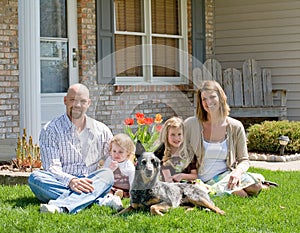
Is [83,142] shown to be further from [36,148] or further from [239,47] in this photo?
[239,47]

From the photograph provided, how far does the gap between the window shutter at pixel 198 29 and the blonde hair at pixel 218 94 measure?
543 centimetres

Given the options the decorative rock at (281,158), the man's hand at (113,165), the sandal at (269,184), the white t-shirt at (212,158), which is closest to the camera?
the man's hand at (113,165)

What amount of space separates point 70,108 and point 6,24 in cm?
362

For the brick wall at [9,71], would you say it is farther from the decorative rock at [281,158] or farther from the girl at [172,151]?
the girl at [172,151]

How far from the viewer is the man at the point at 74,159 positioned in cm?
484

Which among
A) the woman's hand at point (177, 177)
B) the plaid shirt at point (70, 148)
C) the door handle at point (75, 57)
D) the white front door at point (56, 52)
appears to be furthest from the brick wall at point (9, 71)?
the woman's hand at point (177, 177)

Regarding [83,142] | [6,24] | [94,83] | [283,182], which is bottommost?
[283,182]

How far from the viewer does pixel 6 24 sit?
8.29 meters

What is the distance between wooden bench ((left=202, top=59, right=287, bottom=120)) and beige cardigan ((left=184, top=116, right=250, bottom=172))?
15.9 feet

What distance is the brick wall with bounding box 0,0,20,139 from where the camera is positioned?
27.1 feet

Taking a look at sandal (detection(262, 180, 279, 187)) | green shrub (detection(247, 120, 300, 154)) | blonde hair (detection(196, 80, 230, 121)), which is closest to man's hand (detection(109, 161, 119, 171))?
blonde hair (detection(196, 80, 230, 121))

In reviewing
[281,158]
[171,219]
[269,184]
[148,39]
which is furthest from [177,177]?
[148,39]

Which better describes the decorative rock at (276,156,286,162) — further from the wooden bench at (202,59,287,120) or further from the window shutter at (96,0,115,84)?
the window shutter at (96,0,115,84)

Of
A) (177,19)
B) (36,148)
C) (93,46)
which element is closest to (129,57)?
(93,46)
